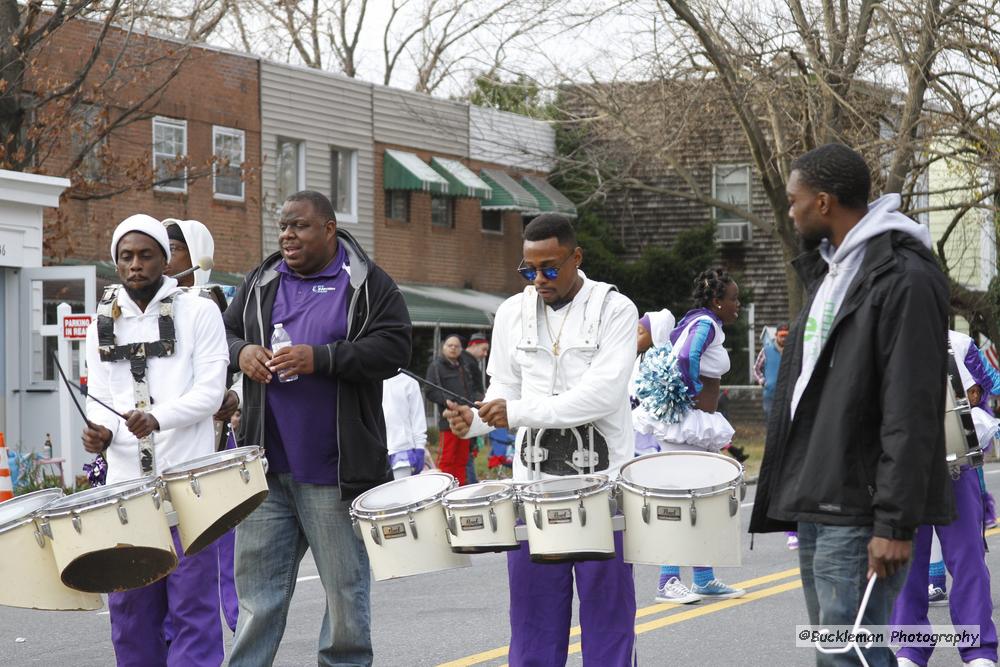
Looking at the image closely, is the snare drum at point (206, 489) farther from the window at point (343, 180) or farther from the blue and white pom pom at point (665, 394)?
the window at point (343, 180)

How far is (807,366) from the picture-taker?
4.92m

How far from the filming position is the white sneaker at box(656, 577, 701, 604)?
10.1 meters

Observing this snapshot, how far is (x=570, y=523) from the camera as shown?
17.8 ft

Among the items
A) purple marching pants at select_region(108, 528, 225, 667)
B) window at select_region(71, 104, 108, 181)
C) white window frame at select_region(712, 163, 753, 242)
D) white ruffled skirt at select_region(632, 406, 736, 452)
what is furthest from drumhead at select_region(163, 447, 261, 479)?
white window frame at select_region(712, 163, 753, 242)

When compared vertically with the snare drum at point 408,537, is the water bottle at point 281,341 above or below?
above

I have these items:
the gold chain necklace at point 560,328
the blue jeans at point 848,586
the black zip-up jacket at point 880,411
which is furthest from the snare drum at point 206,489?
the blue jeans at point 848,586

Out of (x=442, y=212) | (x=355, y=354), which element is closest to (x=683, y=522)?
(x=355, y=354)

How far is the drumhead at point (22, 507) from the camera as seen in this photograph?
550 centimetres

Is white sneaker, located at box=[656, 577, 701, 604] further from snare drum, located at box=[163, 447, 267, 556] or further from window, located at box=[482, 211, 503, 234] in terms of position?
window, located at box=[482, 211, 503, 234]

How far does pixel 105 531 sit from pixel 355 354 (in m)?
1.24

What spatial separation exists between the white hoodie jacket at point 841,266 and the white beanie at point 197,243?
12.9ft

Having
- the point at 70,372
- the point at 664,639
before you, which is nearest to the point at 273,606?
the point at 664,639

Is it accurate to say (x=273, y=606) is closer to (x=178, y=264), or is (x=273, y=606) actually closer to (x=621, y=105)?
(x=178, y=264)

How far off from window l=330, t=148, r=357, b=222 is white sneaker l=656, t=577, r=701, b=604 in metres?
22.5
